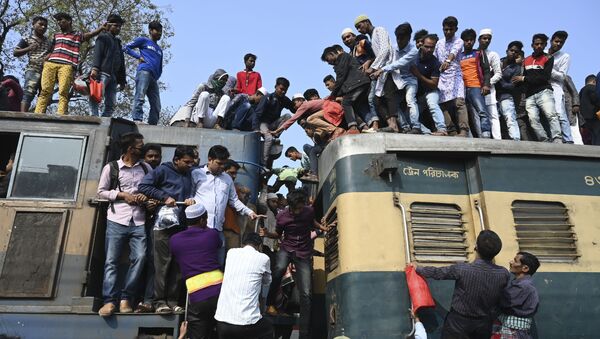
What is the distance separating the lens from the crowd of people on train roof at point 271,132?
396 cm

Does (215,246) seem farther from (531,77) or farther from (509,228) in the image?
(531,77)

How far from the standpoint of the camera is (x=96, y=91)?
593 cm

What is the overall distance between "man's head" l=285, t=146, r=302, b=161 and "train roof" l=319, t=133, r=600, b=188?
3847 millimetres

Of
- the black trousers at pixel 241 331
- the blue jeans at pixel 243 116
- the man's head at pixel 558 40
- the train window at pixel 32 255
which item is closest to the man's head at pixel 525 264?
the black trousers at pixel 241 331

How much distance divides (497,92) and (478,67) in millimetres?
524

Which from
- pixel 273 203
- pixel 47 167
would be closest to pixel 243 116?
pixel 273 203

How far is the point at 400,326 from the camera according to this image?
4121 mm

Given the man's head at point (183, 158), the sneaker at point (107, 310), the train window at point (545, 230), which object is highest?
the man's head at point (183, 158)

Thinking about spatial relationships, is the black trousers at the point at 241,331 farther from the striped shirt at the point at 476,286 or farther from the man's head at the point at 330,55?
the man's head at the point at 330,55

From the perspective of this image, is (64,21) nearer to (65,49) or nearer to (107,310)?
(65,49)

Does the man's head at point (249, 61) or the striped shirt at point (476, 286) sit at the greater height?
the man's head at point (249, 61)

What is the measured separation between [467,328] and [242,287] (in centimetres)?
179

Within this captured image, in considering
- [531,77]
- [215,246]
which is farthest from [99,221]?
[531,77]

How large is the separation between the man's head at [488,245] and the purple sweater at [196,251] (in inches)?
85.5
